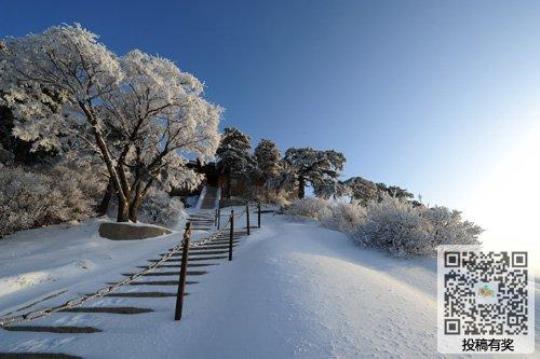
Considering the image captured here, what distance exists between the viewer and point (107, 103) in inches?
556

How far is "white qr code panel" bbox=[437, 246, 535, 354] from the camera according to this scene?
12.0 ft

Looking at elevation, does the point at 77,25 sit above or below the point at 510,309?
above

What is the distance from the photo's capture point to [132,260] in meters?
10.2

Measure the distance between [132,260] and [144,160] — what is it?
7.10m

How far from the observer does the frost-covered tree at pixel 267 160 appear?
36844 mm

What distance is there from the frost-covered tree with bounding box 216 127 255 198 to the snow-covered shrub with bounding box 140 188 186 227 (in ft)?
50.3

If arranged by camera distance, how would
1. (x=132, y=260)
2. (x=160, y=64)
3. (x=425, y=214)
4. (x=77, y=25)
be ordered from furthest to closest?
(x=160, y=64), (x=77, y=25), (x=132, y=260), (x=425, y=214)

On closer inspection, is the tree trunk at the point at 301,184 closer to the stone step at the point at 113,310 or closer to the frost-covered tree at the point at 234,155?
the frost-covered tree at the point at 234,155

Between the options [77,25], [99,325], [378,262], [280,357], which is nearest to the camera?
[280,357]

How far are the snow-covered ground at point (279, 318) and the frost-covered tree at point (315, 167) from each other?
2558 cm

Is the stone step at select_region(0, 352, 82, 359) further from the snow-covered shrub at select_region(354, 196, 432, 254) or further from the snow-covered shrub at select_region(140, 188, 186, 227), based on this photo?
the snow-covered shrub at select_region(140, 188, 186, 227)

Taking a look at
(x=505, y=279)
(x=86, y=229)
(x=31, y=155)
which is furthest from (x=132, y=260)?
(x=31, y=155)

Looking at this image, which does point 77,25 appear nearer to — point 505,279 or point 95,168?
point 95,168

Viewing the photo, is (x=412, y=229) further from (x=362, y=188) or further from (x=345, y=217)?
(x=362, y=188)
